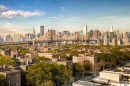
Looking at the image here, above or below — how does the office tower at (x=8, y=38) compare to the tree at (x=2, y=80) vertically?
above

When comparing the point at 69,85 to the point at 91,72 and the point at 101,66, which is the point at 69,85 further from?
the point at 101,66

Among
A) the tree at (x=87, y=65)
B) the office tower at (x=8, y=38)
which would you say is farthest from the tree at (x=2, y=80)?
the office tower at (x=8, y=38)

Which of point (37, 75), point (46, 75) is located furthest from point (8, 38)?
point (37, 75)

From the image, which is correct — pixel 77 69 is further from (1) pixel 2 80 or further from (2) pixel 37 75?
(1) pixel 2 80

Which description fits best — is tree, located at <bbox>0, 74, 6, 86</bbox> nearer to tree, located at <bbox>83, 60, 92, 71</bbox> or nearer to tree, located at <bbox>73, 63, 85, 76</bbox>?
tree, located at <bbox>73, 63, 85, 76</bbox>

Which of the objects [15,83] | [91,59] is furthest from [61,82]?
[91,59]

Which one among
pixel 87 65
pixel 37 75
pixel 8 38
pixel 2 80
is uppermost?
pixel 8 38

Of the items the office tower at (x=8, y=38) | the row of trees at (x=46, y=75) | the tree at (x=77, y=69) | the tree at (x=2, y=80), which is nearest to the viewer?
the tree at (x=2, y=80)

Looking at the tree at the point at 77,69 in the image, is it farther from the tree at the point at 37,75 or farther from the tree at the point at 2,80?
the tree at the point at 2,80
